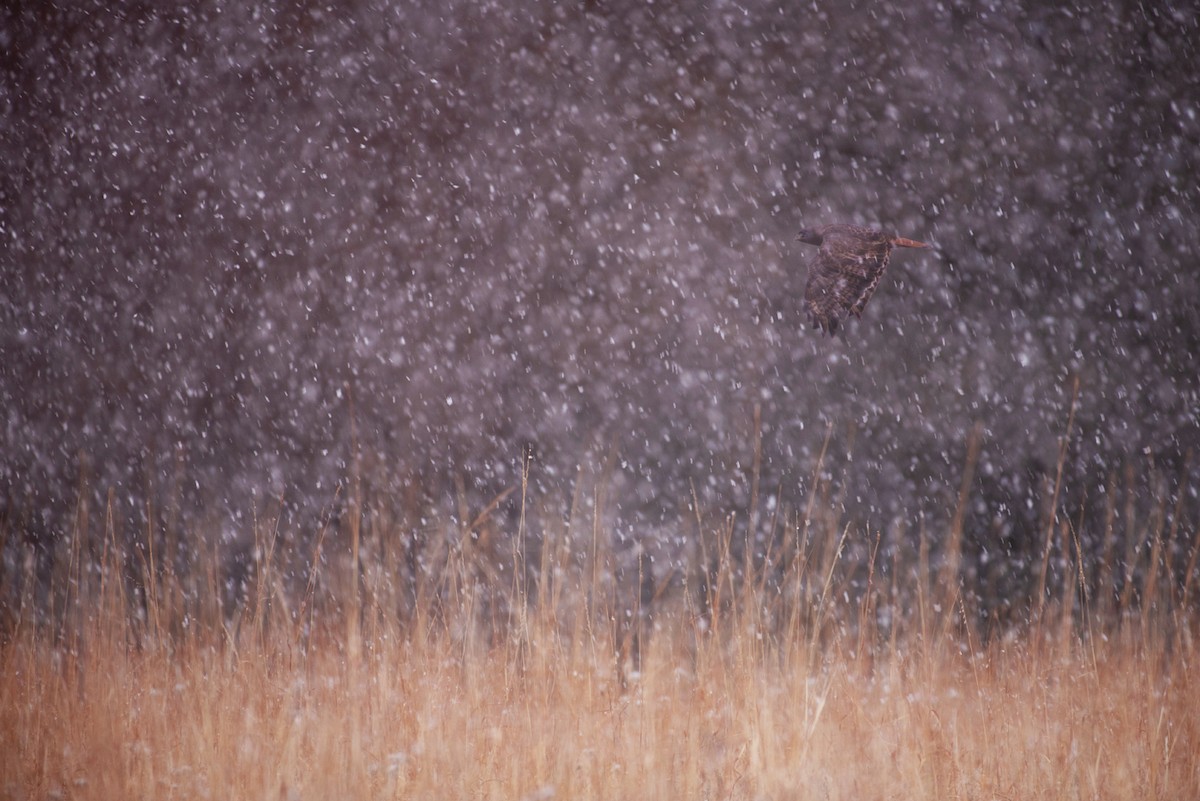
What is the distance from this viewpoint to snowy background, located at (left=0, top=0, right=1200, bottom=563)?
13.0 feet

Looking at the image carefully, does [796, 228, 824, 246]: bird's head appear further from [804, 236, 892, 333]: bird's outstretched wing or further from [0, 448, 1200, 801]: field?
[0, 448, 1200, 801]: field

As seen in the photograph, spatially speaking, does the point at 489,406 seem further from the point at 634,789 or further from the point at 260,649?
the point at 634,789

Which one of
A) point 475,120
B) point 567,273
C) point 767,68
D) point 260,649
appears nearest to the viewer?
point 260,649

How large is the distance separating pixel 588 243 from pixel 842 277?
6.34 ft

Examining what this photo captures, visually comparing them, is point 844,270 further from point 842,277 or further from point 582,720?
point 582,720

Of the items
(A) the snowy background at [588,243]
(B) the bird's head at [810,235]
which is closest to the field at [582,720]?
(B) the bird's head at [810,235]

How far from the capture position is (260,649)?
8.30 ft

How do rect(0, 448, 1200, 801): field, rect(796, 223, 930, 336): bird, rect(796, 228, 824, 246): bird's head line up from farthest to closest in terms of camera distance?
1. rect(796, 228, 824, 246): bird's head
2. rect(796, 223, 930, 336): bird
3. rect(0, 448, 1200, 801): field

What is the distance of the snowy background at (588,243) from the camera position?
3.96 m

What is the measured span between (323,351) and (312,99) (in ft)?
4.08

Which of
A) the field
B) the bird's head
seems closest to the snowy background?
the bird's head

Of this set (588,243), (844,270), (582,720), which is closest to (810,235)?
(844,270)

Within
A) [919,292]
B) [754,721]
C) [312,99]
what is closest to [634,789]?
[754,721]

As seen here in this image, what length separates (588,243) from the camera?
15.7 feet
